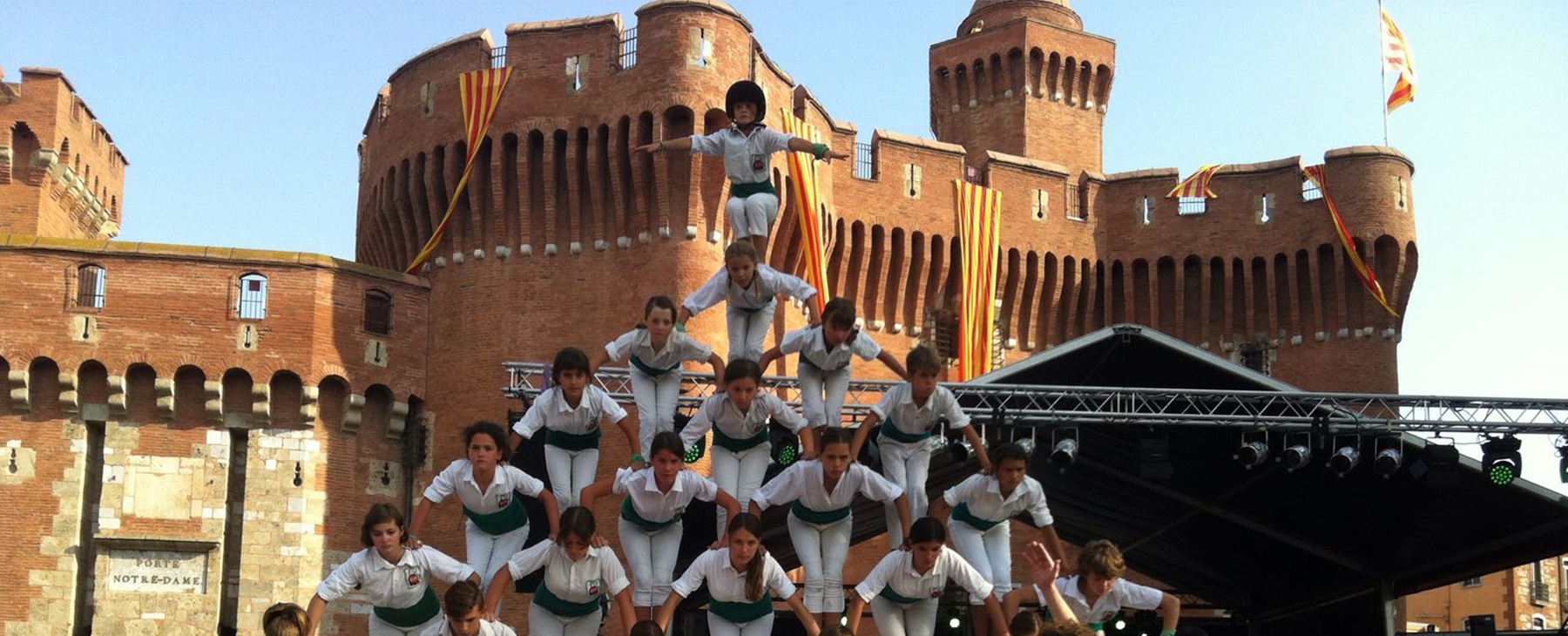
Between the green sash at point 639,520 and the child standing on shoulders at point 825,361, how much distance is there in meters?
1.54

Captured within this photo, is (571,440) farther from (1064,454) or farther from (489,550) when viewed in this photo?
(1064,454)

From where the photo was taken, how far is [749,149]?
17.6 m

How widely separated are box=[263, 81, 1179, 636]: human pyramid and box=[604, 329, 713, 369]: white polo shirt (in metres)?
0.02

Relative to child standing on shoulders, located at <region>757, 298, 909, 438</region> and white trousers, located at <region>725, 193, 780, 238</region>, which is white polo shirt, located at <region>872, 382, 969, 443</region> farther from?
white trousers, located at <region>725, 193, 780, 238</region>

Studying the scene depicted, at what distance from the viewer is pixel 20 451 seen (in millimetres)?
29797

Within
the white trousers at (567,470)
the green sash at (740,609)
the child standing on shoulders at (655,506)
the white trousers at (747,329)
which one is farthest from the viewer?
the white trousers at (747,329)

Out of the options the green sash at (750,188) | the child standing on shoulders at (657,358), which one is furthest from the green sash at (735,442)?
the green sash at (750,188)

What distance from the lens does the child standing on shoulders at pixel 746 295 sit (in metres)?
15.8

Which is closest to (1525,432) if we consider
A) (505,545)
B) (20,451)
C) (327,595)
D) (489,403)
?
(505,545)

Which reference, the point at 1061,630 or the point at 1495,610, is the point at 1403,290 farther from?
the point at 1061,630

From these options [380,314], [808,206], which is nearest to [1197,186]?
[808,206]

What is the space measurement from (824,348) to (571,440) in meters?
2.17

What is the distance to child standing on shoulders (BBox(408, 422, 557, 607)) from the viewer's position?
44.9ft

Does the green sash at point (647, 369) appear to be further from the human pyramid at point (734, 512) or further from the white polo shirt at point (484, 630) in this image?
the white polo shirt at point (484, 630)
